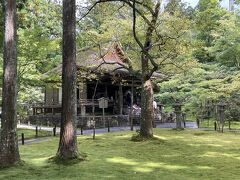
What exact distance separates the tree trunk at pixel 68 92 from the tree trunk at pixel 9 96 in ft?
5.07

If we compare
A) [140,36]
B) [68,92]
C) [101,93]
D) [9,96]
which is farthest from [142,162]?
[101,93]

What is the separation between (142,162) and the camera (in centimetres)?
1135

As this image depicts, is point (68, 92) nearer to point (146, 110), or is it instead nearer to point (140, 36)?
point (146, 110)

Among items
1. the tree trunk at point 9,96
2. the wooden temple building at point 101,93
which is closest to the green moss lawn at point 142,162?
the tree trunk at point 9,96

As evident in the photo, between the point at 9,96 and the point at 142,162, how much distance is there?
4.69m

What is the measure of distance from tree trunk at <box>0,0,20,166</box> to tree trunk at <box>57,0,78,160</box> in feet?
5.07

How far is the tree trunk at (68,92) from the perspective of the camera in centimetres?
1107

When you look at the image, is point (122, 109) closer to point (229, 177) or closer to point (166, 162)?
point (166, 162)

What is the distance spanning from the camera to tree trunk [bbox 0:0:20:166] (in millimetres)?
10109

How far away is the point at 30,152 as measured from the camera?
45.0ft

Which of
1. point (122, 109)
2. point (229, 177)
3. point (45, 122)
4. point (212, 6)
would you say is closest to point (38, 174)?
point (229, 177)

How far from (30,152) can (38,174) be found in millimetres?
4452

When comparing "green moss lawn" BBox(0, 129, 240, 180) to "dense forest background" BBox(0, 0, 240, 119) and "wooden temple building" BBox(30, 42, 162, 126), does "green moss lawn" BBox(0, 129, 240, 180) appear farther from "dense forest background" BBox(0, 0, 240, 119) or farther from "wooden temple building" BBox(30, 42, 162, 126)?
"wooden temple building" BBox(30, 42, 162, 126)

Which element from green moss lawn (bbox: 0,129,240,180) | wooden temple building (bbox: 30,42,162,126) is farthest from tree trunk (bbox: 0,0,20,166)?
wooden temple building (bbox: 30,42,162,126)
